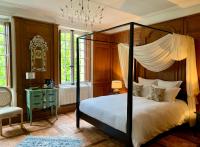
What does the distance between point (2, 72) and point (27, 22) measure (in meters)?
1.38

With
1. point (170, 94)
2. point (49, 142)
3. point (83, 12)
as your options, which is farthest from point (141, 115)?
point (83, 12)

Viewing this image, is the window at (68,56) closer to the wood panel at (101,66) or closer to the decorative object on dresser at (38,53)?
the decorative object on dresser at (38,53)

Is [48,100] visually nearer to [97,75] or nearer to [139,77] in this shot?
[97,75]

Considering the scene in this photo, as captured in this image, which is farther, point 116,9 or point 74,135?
point 116,9

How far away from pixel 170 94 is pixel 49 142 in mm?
2607

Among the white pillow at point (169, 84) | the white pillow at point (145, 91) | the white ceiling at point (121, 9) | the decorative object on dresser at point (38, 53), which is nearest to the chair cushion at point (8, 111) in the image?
the decorative object on dresser at point (38, 53)

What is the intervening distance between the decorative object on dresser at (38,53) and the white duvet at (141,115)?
1595mm

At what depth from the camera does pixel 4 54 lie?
402 cm

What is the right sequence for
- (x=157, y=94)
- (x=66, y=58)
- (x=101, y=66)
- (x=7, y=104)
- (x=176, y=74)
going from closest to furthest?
1. (x=157, y=94)
2. (x=7, y=104)
3. (x=176, y=74)
4. (x=66, y=58)
5. (x=101, y=66)

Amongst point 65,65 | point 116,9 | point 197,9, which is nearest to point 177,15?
point 197,9

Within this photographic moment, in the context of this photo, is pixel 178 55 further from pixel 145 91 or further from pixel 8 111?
pixel 8 111

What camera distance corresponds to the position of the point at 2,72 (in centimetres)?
403

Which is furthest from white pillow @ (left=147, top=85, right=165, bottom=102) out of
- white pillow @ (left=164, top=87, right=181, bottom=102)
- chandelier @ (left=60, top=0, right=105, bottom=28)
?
chandelier @ (left=60, top=0, right=105, bottom=28)

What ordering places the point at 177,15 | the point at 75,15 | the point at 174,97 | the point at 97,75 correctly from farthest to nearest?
the point at 97,75, the point at 75,15, the point at 177,15, the point at 174,97
